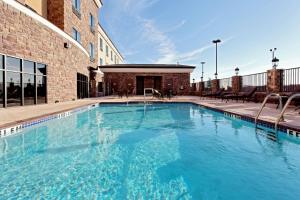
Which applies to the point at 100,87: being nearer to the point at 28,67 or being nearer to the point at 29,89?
the point at 29,89

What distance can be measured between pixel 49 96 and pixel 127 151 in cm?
883

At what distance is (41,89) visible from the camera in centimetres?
1027

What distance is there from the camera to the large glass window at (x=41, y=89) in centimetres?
1003

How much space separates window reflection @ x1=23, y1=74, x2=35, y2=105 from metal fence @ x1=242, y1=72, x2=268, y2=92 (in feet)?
44.7

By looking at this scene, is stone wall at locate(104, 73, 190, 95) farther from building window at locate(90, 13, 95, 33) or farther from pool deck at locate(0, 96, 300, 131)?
pool deck at locate(0, 96, 300, 131)

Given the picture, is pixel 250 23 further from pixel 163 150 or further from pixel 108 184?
pixel 108 184

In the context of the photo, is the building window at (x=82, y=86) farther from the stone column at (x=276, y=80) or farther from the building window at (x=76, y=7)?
the stone column at (x=276, y=80)

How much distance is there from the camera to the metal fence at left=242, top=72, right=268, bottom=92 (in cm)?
1244

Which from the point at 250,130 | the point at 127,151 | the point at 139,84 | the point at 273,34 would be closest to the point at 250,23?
the point at 273,34

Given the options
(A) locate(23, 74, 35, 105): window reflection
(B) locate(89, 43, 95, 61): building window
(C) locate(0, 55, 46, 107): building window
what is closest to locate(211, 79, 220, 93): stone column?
(B) locate(89, 43, 95, 61): building window

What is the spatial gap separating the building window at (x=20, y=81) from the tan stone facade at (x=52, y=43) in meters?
0.33

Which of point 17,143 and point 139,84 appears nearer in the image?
point 17,143

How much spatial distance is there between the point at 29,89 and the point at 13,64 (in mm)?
1581

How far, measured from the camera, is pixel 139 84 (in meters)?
24.6
